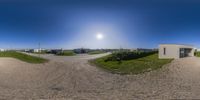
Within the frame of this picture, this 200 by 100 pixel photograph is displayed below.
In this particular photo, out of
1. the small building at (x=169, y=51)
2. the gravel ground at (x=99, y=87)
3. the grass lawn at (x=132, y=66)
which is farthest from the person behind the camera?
the small building at (x=169, y=51)

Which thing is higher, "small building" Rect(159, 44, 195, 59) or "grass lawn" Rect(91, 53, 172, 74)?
"small building" Rect(159, 44, 195, 59)

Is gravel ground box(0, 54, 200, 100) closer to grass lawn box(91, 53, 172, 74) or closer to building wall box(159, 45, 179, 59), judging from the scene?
grass lawn box(91, 53, 172, 74)

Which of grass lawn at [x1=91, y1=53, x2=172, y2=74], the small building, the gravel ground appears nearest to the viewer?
the gravel ground

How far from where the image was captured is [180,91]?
1881 cm

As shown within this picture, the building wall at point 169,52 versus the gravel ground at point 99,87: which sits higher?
the building wall at point 169,52

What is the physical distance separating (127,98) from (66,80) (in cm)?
925

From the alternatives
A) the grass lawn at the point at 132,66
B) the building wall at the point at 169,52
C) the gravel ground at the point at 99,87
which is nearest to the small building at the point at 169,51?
the building wall at the point at 169,52

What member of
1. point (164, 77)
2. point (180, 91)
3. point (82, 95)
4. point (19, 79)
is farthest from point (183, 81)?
point (19, 79)

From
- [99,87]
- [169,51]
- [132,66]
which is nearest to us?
[99,87]

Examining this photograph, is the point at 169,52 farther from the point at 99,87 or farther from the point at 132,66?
the point at 99,87

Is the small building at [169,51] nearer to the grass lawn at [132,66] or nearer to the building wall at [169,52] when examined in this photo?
the building wall at [169,52]

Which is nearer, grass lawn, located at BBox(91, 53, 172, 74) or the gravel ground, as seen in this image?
the gravel ground

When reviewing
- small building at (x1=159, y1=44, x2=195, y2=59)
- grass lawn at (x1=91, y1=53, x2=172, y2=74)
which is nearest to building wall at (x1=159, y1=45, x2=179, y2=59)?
small building at (x1=159, y1=44, x2=195, y2=59)

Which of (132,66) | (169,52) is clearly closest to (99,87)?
(132,66)
